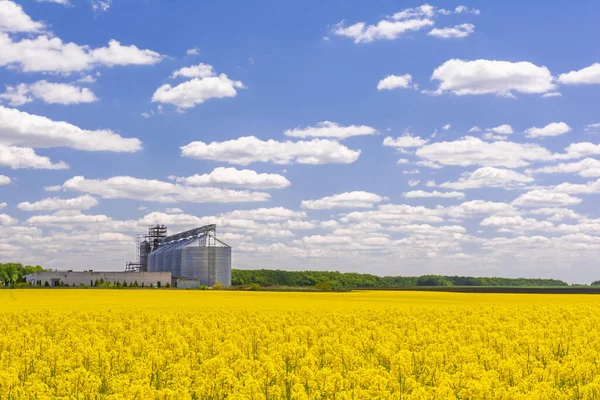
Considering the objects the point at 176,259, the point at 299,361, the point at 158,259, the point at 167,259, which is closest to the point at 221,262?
the point at 176,259

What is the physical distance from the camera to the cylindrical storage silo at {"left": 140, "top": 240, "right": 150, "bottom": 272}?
6826 inches

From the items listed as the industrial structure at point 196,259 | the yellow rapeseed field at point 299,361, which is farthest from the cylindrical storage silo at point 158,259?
the yellow rapeseed field at point 299,361

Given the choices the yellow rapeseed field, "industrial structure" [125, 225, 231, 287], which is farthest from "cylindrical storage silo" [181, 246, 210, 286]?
the yellow rapeseed field

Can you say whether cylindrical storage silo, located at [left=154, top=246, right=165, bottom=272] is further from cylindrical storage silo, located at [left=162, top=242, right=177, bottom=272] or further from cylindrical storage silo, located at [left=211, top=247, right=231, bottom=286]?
cylindrical storage silo, located at [left=211, top=247, right=231, bottom=286]

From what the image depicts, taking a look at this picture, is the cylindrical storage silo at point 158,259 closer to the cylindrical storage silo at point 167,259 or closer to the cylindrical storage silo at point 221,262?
the cylindrical storage silo at point 167,259

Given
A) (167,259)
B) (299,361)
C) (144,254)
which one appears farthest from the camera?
(144,254)

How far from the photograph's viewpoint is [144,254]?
175 m

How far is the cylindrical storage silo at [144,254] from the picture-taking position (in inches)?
6826

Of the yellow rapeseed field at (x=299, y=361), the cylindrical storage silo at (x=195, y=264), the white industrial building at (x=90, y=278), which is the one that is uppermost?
the cylindrical storage silo at (x=195, y=264)

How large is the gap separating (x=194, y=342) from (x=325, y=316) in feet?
38.9

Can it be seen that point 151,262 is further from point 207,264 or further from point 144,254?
point 207,264

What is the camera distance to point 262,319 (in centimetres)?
3372

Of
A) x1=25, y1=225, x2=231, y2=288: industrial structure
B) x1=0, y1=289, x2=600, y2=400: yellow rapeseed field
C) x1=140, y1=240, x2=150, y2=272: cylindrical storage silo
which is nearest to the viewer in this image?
x1=0, y1=289, x2=600, y2=400: yellow rapeseed field

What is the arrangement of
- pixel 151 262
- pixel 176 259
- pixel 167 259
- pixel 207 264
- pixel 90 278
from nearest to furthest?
pixel 207 264 → pixel 90 278 → pixel 176 259 → pixel 167 259 → pixel 151 262
